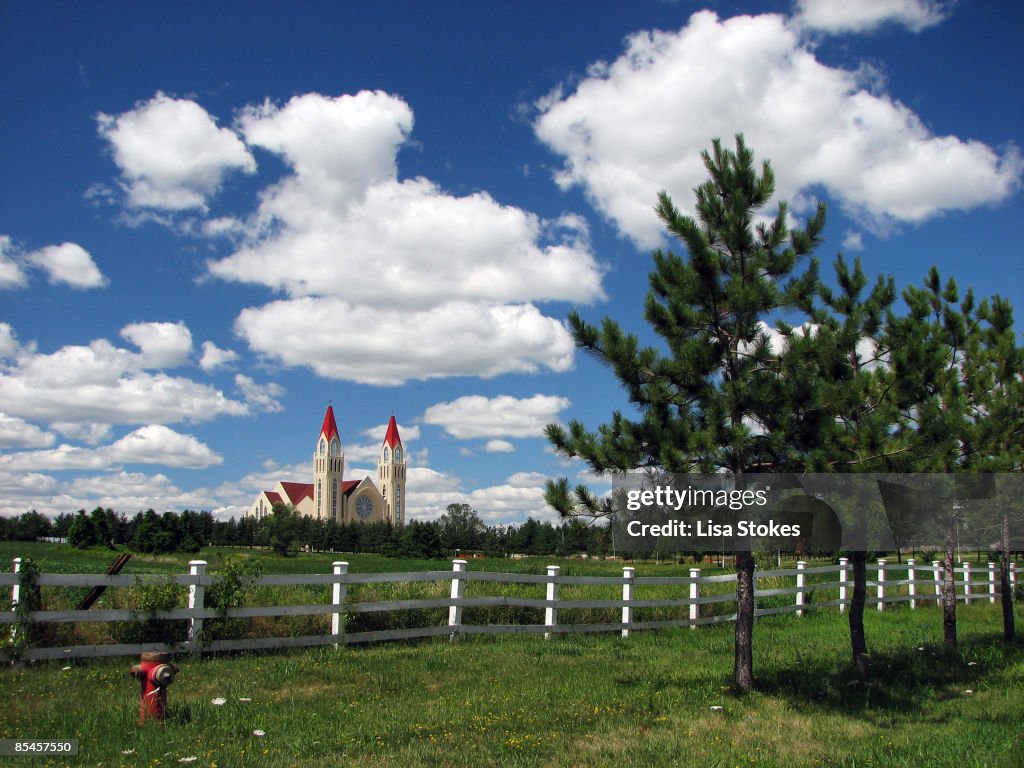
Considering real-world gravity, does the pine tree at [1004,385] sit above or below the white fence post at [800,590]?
above

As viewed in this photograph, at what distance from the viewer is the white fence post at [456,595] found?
1266cm

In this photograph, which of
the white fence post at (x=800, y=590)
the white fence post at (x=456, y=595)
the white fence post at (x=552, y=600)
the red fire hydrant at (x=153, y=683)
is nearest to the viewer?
the red fire hydrant at (x=153, y=683)

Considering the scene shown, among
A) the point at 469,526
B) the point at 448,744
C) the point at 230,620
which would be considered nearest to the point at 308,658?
the point at 230,620

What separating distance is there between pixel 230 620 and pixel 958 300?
42.5 ft

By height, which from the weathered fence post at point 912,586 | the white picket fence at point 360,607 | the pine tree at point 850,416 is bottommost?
the weathered fence post at point 912,586

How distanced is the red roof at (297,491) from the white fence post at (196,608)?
18609 cm

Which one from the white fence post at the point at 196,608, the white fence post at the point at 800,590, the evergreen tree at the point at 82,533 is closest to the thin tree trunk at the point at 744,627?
the white fence post at the point at 196,608

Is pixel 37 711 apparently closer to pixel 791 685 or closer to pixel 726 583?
pixel 791 685

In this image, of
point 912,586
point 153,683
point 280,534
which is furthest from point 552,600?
point 280,534

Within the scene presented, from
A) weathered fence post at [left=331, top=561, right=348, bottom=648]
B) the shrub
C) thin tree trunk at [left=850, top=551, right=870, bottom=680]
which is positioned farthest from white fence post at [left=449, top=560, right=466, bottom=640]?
thin tree trunk at [left=850, top=551, right=870, bottom=680]

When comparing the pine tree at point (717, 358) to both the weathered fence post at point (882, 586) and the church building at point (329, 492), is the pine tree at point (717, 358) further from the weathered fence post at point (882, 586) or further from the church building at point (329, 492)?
the church building at point (329, 492)

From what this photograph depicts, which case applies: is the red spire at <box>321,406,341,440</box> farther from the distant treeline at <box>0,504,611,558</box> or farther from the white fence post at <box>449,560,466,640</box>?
the white fence post at <box>449,560,466,640</box>

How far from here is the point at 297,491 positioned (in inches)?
7692

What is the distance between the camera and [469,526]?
149250 millimetres
